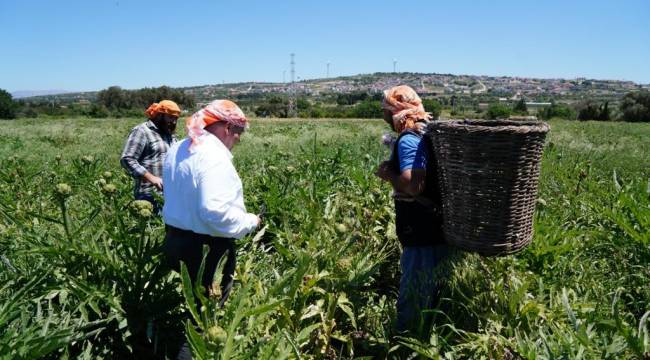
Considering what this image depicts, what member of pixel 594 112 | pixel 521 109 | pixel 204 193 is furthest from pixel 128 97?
pixel 204 193

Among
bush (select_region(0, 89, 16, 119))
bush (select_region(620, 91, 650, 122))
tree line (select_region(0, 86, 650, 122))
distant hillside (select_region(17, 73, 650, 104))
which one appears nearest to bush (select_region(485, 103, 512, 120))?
tree line (select_region(0, 86, 650, 122))

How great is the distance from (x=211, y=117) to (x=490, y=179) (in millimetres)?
1410

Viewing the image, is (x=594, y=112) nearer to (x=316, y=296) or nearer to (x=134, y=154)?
(x=134, y=154)

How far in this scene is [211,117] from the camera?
2.48 meters

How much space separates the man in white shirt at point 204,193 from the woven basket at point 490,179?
40.8 inches

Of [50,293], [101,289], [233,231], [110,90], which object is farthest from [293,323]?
[110,90]

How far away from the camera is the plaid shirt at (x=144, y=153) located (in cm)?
409

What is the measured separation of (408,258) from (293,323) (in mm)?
762

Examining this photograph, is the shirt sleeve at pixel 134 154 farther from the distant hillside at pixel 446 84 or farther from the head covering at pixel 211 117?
the distant hillside at pixel 446 84

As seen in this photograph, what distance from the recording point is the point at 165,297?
7.61ft

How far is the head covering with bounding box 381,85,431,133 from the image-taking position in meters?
2.57

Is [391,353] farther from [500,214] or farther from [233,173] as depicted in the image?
[233,173]

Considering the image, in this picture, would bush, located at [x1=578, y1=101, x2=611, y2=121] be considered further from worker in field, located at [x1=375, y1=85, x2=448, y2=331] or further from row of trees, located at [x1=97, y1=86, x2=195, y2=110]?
worker in field, located at [x1=375, y1=85, x2=448, y2=331]

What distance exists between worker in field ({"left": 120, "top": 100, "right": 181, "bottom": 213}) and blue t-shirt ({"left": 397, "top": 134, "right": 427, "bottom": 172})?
2.36 meters
